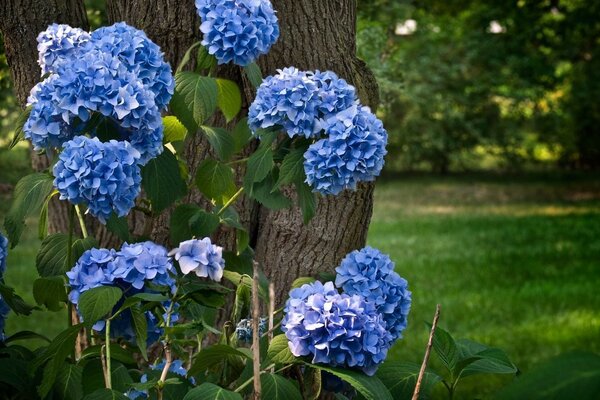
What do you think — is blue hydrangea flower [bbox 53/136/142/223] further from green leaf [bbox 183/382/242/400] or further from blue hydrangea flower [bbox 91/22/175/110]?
green leaf [bbox 183/382/242/400]

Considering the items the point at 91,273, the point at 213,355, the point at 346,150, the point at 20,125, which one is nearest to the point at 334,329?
the point at 213,355

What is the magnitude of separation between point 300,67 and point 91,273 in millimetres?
1237

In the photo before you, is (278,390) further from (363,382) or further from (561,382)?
(561,382)

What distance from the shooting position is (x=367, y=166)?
201cm

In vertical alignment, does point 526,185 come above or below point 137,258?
below

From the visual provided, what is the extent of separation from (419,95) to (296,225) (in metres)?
12.1

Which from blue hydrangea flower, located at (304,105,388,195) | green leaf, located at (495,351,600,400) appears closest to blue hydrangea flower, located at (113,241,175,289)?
blue hydrangea flower, located at (304,105,388,195)

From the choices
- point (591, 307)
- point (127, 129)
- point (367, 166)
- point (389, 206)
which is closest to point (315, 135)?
point (367, 166)

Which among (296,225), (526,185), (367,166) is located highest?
(367,166)

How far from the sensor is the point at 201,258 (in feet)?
6.39

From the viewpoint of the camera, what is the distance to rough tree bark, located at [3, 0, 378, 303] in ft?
9.54

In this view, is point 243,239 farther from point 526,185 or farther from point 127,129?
point 526,185

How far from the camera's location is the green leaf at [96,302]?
5.84 ft

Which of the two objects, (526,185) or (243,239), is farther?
(526,185)
